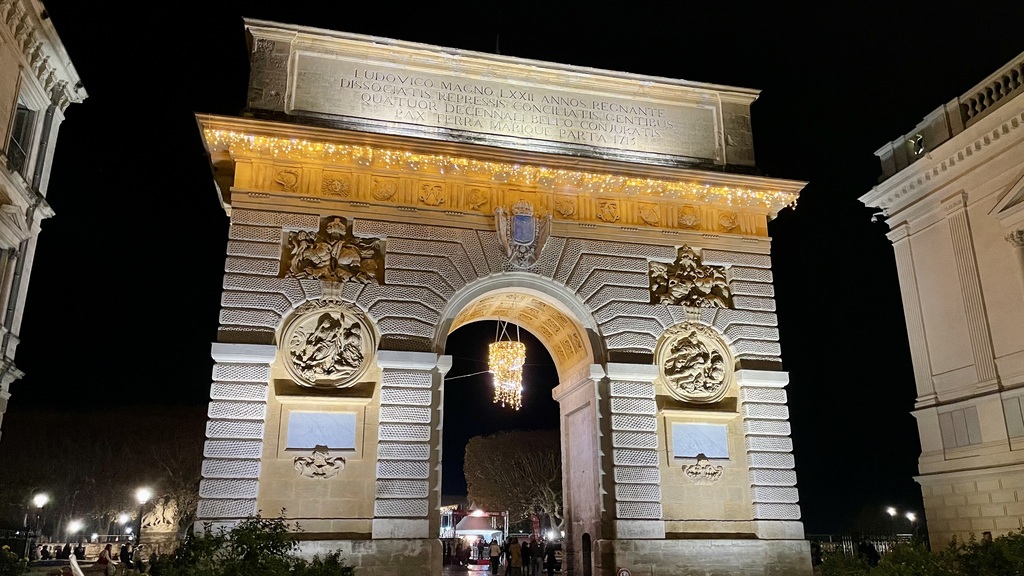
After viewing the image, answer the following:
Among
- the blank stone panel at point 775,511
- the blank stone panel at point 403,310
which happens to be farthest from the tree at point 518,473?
the blank stone panel at point 403,310

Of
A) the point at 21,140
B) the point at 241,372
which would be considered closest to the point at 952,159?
the point at 241,372

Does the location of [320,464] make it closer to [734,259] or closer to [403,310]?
[403,310]

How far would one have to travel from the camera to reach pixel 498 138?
17.7 m

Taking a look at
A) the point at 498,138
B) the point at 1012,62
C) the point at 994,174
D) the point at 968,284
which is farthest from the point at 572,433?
the point at 1012,62

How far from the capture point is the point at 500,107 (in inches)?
710

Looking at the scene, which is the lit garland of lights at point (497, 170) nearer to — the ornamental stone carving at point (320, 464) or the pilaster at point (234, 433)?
the pilaster at point (234, 433)

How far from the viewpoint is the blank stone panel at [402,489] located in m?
14.6

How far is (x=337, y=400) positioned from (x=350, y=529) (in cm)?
244

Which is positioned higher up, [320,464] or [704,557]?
[320,464]

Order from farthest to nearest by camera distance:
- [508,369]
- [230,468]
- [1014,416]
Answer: [508,369] → [1014,416] → [230,468]

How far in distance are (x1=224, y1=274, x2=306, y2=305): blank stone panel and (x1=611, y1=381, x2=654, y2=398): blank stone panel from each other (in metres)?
6.68

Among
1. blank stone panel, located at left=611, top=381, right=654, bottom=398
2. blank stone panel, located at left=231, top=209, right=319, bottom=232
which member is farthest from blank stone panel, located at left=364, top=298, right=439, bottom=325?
blank stone panel, located at left=611, top=381, right=654, bottom=398

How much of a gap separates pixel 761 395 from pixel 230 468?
36.4 feet

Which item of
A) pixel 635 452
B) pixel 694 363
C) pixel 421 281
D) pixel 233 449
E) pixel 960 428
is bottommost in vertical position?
pixel 233 449
